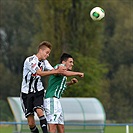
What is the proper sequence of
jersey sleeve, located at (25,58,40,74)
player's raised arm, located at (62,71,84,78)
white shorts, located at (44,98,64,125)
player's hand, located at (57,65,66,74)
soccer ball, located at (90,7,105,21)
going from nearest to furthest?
player's raised arm, located at (62,71,84,78)
player's hand, located at (57,65,66,74)
jersey sleeve, located at (25,58,40,74)
white shorts, located at (44,98,64,125)
soccer ball, located at (90,7,105,21)

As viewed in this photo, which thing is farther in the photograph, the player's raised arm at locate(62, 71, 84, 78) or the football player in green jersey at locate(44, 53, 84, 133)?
the football player in green jersey at locate(44, 53, 84, 133)

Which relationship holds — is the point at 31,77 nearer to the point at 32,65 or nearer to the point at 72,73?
the point at 32,65

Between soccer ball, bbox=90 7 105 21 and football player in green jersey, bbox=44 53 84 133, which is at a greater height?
soccer ball, bbox=90 7 105 21

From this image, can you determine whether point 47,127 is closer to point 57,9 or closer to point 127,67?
point 57,9

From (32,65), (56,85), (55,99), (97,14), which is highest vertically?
(97,14)

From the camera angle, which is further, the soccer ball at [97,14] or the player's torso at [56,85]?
the soccer ball at [97,14]

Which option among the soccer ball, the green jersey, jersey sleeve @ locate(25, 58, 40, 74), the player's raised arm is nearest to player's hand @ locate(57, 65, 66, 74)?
the player's raised arm

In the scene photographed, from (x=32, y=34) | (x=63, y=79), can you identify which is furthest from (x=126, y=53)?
(x=63, y=79)

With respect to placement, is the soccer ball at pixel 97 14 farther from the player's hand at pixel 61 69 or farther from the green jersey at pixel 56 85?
the player's hand at pixel 61 69

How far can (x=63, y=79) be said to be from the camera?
13.1 m

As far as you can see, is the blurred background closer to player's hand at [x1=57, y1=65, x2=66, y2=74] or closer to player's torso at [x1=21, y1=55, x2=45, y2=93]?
player's torso at [x1=21, y1=55, x2=45, y2=93]

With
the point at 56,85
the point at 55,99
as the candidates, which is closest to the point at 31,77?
the point at 56,85

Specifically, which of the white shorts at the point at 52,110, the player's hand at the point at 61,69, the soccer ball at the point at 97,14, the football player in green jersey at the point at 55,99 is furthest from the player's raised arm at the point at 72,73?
the soccer ball at the point at 97,14

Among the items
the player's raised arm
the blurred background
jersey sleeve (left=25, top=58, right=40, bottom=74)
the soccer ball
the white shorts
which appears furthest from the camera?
the blurred background
